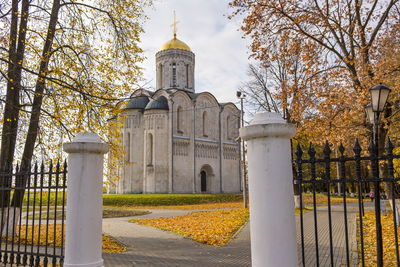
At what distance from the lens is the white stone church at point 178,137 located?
33.9 metres

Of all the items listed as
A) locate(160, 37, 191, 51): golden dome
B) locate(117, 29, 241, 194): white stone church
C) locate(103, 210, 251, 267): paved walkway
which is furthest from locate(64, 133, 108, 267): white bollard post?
locate(160, 37, 191, 51): golden dome

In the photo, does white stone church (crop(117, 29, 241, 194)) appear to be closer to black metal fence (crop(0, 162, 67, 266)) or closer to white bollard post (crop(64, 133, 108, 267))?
black metal fence (crop(0, 162, 67, 266))

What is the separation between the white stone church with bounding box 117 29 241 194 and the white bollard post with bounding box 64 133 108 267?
27627 mm

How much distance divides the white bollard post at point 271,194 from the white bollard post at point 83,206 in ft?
7.76

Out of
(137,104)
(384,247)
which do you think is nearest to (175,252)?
(384,247)

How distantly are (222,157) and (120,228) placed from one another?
27.6 metres

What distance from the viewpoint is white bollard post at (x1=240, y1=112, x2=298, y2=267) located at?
321 centimetres

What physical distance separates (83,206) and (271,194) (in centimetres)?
265

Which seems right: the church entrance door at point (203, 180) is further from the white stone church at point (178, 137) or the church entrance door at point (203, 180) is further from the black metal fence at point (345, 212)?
the black metal fence at point (345, 212)

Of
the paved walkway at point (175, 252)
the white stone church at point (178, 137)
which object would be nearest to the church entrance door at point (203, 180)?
the white stone church at point (178, 137)

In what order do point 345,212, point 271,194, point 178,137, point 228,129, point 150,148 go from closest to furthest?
1. point 345,212
2. point 271,194
3. point 150,148
4. point 178,137
5. point 228,129

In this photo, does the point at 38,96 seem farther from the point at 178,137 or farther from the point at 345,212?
the point at 178,137

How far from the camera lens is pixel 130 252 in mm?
7867

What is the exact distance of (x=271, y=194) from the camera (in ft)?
10.7
